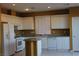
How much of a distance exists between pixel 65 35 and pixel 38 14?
2.28 metres

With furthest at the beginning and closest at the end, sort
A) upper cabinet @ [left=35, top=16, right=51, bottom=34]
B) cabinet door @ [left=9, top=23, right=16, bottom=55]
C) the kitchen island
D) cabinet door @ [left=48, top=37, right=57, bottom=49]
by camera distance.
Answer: upper cabinet @ [left=35, top=16, right=51, bottom=34] < cabinet door @ [left=48, top=37, right=57, bottom=49] < cabinet door @ [left=9, top=23, right=16, bottom=55] < the kitchen island

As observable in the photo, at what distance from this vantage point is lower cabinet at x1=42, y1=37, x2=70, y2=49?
10.4 m

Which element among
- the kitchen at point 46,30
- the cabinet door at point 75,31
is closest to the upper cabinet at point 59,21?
the kitchen at point 46,30

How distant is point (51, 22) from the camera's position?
436 inches

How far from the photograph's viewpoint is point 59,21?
10844 millimetres

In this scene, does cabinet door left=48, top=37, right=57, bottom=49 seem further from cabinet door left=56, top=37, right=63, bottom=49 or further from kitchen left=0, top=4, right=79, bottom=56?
cabinet door left=56, top=37, right=63, bottom=49

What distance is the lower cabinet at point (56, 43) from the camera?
10.4 m

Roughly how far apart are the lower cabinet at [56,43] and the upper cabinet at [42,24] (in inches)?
27.7

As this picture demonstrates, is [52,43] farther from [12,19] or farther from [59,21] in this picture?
[12,19]

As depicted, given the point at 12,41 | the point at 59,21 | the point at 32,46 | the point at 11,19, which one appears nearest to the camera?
the point at 32,46

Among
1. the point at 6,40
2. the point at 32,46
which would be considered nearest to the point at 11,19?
the point at 6,40

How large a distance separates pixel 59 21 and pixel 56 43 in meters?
1.36

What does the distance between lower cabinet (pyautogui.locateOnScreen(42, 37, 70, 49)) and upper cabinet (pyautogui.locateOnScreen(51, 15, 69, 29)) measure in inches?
30.6

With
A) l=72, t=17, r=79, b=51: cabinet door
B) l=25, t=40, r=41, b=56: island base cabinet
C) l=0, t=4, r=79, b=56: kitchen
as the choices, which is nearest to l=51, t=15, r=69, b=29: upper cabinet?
l=0, t=4, r=79, b=56: kitchen
